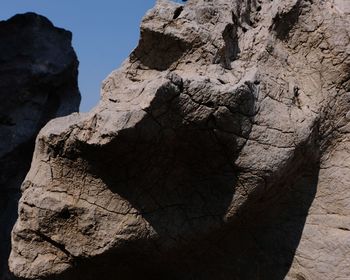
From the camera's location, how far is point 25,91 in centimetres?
370

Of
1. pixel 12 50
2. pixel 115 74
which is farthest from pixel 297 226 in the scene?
pixel 12 50

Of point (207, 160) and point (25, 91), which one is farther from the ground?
point (25, 91)

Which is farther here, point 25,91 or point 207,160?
point 25,91

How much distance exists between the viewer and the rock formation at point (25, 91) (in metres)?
3.61

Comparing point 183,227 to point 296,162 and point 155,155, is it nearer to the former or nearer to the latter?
point 155,155

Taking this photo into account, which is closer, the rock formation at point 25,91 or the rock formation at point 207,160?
the rock formation at point 207,160

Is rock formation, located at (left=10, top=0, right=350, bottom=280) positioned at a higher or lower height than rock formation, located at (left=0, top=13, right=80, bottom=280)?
lower

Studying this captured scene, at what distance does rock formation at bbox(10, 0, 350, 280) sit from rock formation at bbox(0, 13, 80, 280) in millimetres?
2114

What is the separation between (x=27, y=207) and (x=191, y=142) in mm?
502

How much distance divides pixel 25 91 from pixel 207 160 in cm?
250

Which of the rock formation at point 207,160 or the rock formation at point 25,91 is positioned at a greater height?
the rock formation at point 25,91

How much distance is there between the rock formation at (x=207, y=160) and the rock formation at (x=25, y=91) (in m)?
2.11

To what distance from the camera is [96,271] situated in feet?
5.27

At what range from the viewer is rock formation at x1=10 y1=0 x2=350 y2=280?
1.43m
